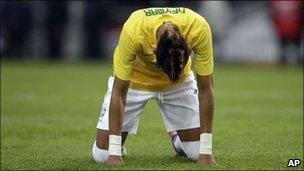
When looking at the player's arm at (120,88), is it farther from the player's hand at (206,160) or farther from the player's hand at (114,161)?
the player's hand at (206,160)

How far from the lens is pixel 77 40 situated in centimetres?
2583

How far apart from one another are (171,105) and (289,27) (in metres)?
15.8

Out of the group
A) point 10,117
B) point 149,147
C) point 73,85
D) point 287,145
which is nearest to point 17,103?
point 10,117

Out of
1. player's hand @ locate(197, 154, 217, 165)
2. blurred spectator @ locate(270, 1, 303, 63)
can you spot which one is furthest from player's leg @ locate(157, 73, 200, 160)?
blurred spectator @ locate(270, 1, 303, 63)

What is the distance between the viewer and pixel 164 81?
8570mm

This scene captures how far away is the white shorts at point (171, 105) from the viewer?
8633mm

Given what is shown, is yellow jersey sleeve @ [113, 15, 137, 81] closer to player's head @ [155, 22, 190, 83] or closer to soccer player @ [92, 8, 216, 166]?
soccer player @ [92, 8, 216, 166]

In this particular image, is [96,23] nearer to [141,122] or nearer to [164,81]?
[141,122]

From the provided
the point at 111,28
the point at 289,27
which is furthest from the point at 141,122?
the point at 111,28

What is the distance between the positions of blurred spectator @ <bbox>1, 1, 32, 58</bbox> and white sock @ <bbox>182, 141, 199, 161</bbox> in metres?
16.7

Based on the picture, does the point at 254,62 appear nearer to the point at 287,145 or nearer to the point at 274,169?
the point at 287,145

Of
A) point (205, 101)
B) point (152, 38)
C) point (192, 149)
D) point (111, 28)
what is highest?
point (152, 38)

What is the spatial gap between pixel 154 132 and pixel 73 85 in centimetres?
737

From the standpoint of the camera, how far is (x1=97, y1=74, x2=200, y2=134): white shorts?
340 inches
